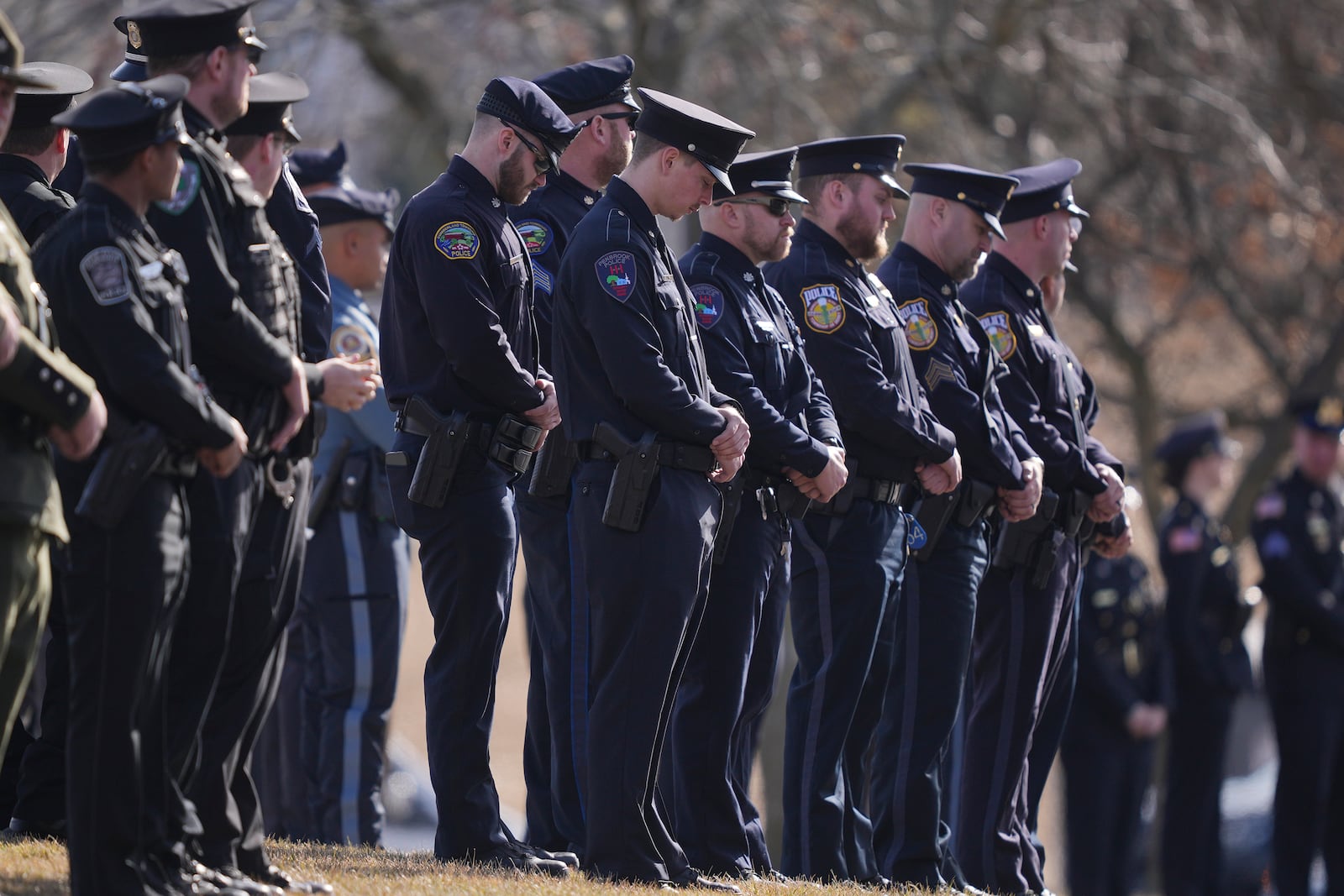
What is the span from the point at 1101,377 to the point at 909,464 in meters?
11.6

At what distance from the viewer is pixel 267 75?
5254 mm

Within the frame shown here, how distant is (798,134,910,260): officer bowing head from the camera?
6793 mm

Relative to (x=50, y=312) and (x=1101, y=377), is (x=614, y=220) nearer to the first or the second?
(x=50, y=312)

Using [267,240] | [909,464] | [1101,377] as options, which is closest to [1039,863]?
[909,464]

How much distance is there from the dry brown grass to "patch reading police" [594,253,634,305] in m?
1.66

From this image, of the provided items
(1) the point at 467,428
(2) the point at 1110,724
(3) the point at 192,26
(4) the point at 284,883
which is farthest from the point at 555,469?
(2) the point at 1110,724

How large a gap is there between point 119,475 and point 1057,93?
10.9 meters

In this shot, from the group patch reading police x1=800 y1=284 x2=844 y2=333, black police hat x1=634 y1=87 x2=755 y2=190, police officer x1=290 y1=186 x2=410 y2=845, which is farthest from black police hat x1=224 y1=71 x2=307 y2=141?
police officer x1=290 y1=186 x2=410 y2=845

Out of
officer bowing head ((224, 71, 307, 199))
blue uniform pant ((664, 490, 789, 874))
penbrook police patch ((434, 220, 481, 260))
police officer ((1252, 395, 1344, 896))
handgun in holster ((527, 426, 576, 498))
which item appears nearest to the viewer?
officer bowing head ((224, 71, 307, 199))

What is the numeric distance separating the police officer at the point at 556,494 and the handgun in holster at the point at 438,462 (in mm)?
478

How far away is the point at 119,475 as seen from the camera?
422 cm

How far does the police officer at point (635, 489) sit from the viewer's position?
17.9 ft

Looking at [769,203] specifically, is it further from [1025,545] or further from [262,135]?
[262,135]

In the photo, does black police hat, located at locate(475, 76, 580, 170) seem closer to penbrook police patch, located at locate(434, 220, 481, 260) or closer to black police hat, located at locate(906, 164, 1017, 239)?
penbrook police patch, located at locate(434, 220, 481, 260)
